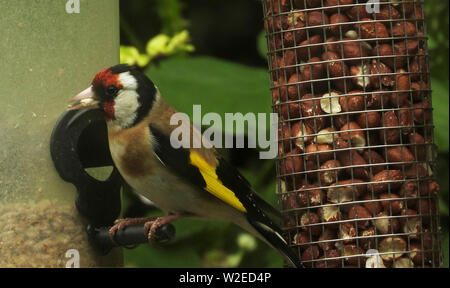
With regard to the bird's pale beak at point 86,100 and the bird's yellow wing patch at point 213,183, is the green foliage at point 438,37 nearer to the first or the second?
the bird's yellow wing patch at point 213,183

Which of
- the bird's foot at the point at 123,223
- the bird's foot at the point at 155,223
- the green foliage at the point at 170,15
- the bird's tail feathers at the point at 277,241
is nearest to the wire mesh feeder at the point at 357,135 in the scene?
the bird's tail feathers at the point at 277,241

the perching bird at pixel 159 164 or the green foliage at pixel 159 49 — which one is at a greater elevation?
the green foliage at pixel 159 49

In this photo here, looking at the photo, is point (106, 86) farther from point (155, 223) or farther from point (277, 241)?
point (277, 241)

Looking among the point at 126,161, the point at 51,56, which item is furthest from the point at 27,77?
the point at 126,161

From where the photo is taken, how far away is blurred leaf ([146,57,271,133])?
4.57 meters

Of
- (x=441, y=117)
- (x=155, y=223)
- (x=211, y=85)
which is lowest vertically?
(x=155, y=223)

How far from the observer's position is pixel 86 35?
13.2 ft

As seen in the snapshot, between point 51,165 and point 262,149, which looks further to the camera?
point 262,149

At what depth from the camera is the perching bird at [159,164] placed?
12.3 ft

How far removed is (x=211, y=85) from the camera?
4.79m

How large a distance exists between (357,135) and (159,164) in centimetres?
74

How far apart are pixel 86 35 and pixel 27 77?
0.31 metres

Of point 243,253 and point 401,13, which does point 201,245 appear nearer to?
point 243,253

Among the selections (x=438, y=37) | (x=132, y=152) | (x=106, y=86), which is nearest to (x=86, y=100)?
(x=106, y=86)
